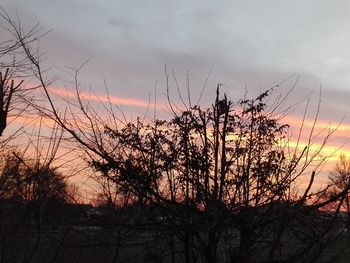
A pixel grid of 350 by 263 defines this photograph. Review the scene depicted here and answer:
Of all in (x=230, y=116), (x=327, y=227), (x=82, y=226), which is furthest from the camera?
(x=82, y=226)

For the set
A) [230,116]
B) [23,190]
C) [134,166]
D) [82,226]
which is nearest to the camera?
[134,166]

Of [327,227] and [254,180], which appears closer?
[327,227]

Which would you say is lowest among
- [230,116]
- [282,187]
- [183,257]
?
[183,257]

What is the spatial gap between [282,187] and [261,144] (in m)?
0.68

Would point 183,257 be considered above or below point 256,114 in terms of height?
below

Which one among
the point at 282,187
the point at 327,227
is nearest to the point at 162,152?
the point at 282,187

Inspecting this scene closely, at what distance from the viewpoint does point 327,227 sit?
16.9 ft

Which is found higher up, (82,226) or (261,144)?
(261,144)

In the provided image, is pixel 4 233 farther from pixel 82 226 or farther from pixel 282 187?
pixel 282 187

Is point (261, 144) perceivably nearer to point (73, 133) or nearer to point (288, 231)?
point (288, 231)

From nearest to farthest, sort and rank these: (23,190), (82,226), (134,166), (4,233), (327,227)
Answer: (327,227) < (134,166) < (82,226) < (4,233) < (23,190)

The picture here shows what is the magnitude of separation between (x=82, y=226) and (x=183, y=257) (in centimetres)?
152

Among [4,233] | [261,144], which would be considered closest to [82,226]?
[4,233]

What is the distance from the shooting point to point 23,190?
9.48 m
